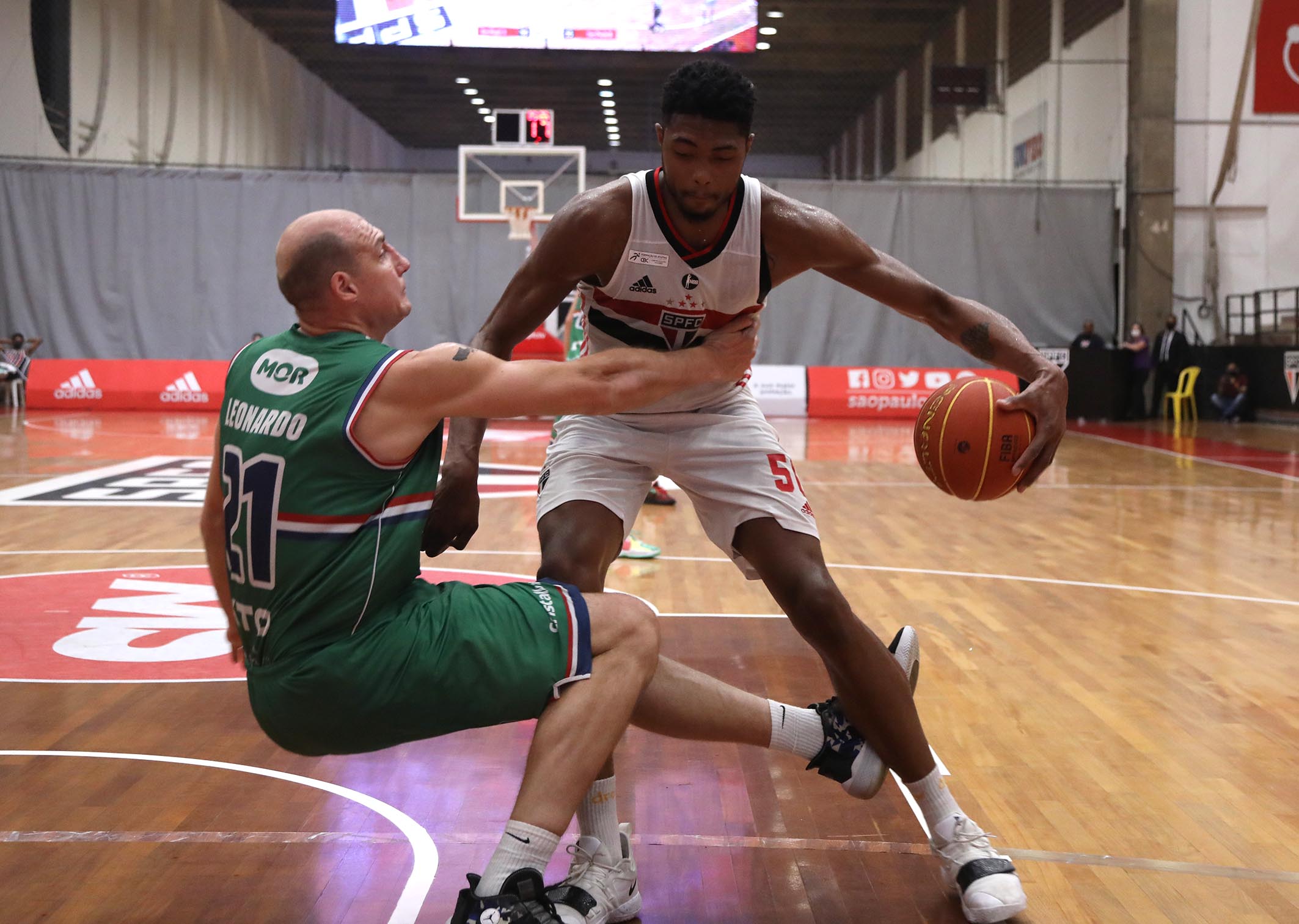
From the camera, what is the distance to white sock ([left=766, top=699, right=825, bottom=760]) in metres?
2.67

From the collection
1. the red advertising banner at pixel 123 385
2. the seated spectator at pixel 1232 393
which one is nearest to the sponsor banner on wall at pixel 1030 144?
the seated spectator at pixel 1232 393

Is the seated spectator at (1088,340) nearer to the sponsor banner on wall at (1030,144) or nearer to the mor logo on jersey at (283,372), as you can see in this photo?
the sponsor banner on wall at (1030,144)

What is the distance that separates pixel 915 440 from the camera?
3.12 metres

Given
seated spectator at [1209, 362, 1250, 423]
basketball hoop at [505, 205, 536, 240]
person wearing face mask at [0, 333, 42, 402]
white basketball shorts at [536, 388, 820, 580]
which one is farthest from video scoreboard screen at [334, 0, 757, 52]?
white basketball shorts at [536, 388, 820, 580]

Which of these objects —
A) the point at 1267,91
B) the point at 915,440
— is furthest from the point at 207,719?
the point at 1267,91

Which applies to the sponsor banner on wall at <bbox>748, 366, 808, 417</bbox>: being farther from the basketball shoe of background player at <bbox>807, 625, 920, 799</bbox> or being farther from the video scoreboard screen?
the basketball shoe of background player at <bbox>807, 625, 920, 799</bbox>

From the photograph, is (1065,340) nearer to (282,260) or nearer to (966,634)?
(966,634)

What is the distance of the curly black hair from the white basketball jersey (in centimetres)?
22

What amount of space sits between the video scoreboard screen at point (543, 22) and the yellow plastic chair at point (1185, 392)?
857 centimetres

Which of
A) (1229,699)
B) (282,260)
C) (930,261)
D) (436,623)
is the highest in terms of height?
(930,261)

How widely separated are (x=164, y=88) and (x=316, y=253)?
1996cm

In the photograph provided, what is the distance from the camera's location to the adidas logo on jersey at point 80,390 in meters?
17.6

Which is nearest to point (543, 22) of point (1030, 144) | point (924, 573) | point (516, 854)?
point (1030, 144)

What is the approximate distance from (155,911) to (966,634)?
11.0 feet
